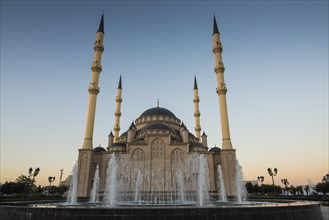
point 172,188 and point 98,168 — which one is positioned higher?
point 98,168

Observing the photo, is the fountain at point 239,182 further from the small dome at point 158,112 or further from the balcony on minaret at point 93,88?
the balcony on minaret at point 93,88

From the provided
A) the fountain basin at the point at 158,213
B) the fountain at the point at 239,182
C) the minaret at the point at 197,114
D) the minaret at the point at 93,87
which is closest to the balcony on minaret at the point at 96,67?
the minaret at the point at 93,87

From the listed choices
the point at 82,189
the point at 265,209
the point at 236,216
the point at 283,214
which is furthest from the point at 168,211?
the point at 82,189

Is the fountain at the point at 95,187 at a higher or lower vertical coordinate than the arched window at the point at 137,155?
lower

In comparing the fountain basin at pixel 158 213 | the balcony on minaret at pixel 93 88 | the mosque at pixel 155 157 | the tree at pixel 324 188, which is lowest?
the fountain basin at pixel 158 213

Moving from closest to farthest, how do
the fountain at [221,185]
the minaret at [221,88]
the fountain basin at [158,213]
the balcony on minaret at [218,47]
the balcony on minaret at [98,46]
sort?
1. the fountain basin at [158,213]
2. the fountain at [221,185]
3. the minaret at [221,88]
4. the balcony on minaret at [98,46]
5. the balcony on minaret at [218,47]

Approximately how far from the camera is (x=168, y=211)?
24.3ft

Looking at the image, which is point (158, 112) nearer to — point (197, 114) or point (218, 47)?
point (197, 114)

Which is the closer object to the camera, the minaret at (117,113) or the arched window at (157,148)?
the arched window at (157,148)

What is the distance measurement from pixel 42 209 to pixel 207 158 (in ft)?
73.4

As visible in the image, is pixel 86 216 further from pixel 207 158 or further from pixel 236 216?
pixel 207 158

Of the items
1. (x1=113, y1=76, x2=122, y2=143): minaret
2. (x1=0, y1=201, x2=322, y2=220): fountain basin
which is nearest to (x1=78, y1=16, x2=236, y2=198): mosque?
(x1=113, y1=76, x2=122, y2=143): minaret

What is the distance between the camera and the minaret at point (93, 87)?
2593 centimetres

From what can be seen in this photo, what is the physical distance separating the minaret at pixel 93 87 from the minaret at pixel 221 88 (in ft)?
49.3
